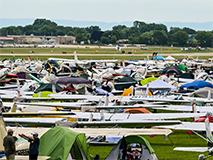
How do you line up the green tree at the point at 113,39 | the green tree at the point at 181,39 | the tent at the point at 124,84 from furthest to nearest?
the green tree at the point at 113,39 → the green tree at the point at 181,39 → the tent at the point at 124,84

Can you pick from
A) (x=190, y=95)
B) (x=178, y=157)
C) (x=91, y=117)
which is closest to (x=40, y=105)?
(x=91, y=117)

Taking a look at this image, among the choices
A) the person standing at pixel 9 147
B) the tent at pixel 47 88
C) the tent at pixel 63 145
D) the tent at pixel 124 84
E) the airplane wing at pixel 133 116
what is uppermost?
the person standing at pixel 9 147

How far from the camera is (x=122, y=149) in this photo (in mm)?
12359

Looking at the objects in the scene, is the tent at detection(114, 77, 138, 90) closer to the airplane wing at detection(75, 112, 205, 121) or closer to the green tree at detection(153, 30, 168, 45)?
the airplane wing at detection(75, 112, 205, 121)

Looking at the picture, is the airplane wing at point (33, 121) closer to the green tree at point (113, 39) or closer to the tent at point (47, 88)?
the tent at point (47, 88)

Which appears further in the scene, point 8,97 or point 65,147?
point 8,97

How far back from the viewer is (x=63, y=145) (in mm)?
11555

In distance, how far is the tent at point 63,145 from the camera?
11.5 meters

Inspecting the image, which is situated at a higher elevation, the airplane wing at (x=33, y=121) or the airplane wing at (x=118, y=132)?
the airplane wing at (x=118, y=132)

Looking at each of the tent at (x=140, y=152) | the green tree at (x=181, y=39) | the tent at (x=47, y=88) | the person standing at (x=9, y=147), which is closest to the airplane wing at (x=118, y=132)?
the tent at (x=140, y=152)

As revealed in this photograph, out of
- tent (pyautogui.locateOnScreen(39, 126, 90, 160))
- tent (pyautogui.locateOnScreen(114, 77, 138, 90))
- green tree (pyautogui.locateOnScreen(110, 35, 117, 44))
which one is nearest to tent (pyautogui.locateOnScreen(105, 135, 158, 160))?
tent (pyautogui.locateOnScreen(39, 126, 90, 160))

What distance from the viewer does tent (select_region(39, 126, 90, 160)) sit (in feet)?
37.7

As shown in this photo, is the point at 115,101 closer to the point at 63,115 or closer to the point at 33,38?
the point at 63,115

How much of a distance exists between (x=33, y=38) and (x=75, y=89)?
171538 millimetres
